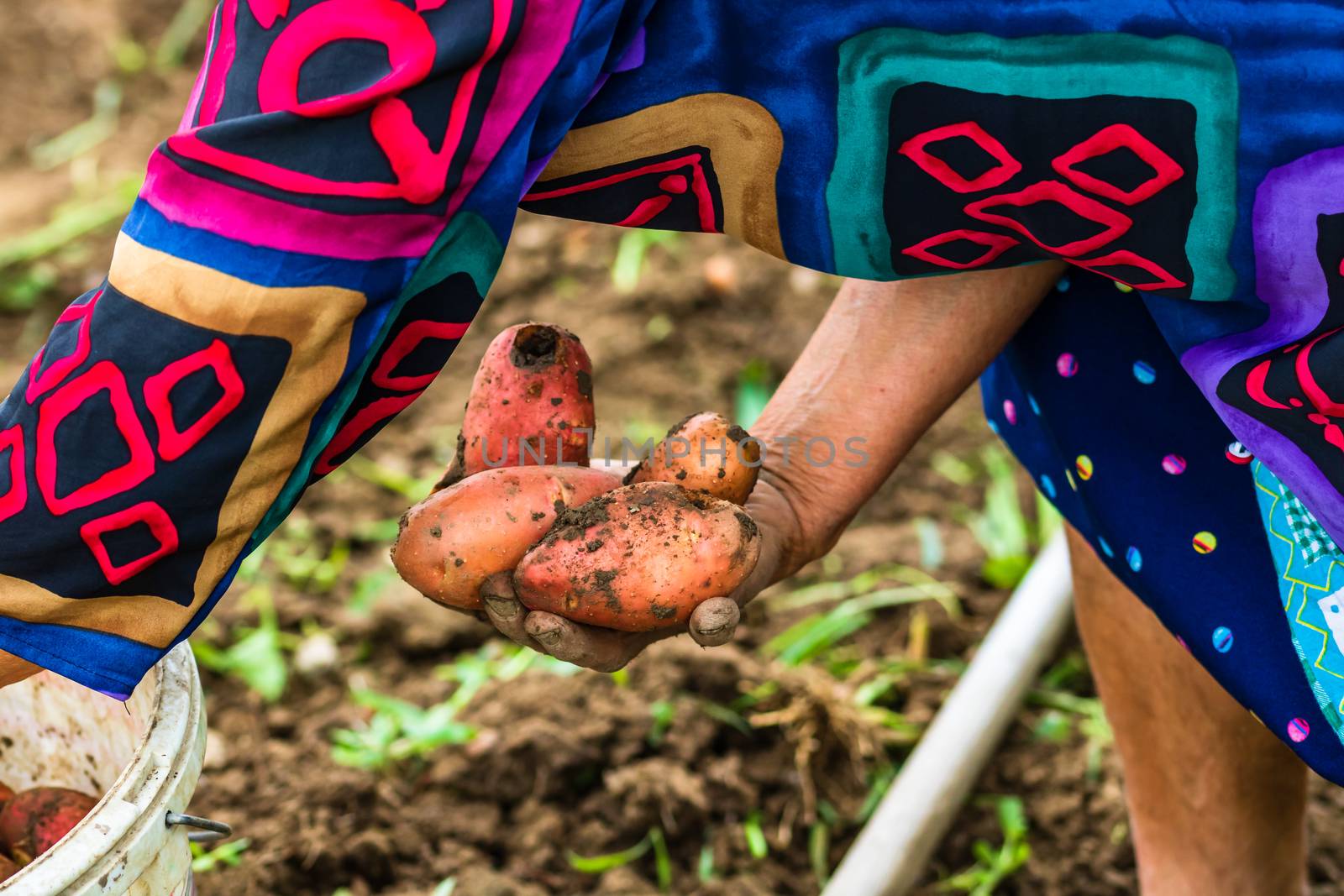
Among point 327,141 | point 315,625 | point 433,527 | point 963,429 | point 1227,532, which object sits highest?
point 963,429

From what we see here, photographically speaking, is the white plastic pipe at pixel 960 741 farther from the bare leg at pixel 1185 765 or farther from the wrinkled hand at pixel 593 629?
the wrinkled hand at pixel 593 629

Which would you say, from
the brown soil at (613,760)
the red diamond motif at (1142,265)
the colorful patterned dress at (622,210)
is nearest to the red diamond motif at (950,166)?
the colorful patterned dress at (622,210)

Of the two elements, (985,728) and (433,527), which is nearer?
(433,527)

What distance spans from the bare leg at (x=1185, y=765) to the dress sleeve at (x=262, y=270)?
0.88m

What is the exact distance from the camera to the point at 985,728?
5.73 ft

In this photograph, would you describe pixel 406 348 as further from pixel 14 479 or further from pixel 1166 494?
pixel 1166 494

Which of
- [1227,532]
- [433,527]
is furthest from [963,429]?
[433,527]

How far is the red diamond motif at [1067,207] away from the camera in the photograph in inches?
37.0

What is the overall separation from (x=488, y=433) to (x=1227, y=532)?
0.64 meters

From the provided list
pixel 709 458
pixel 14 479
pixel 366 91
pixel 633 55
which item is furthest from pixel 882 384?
pixel 14 479

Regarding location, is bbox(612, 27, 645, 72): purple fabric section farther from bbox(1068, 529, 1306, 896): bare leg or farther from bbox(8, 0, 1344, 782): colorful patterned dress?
bbox(1068, 529, 1306, 896): bare leg

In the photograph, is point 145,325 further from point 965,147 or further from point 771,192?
point 965,147

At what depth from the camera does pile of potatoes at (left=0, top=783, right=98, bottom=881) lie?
115 cm

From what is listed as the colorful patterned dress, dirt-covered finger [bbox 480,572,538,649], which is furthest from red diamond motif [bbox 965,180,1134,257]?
dirt-covered finger [bbox 480,572,538,649]
